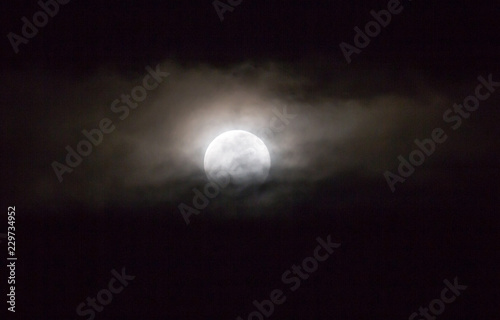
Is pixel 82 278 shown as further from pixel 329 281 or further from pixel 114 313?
pixel 329 281

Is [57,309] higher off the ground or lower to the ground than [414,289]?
higher

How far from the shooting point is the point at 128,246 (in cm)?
1970

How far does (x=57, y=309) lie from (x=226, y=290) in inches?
333

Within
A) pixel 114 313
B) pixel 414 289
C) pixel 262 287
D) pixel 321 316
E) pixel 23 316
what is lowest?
pixel 414 289

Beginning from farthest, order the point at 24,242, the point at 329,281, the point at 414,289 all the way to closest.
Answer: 1. the point at 329,281
2. the point at 414,289
3. the point at 24,242

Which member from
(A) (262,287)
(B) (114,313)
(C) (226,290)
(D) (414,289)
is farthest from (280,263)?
(B) (114,313)

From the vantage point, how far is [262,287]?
2325 centimetres

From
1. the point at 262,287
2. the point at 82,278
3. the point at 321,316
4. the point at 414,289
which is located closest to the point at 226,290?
the point at 262,287

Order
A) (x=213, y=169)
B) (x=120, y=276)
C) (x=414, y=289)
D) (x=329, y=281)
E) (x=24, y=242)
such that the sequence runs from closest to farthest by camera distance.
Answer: (x=213, y=169)
(x=24, y=242)
(x=120, y=276)
(x=414, y=289)
(x=329, y=281)

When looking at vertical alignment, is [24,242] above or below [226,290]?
above

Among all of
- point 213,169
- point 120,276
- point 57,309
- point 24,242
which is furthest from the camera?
point 120,276

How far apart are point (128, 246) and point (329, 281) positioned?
11.8m

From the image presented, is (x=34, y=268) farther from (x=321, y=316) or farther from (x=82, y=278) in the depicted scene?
(x=321, y=316)

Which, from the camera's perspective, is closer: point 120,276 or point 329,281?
point 120,276
